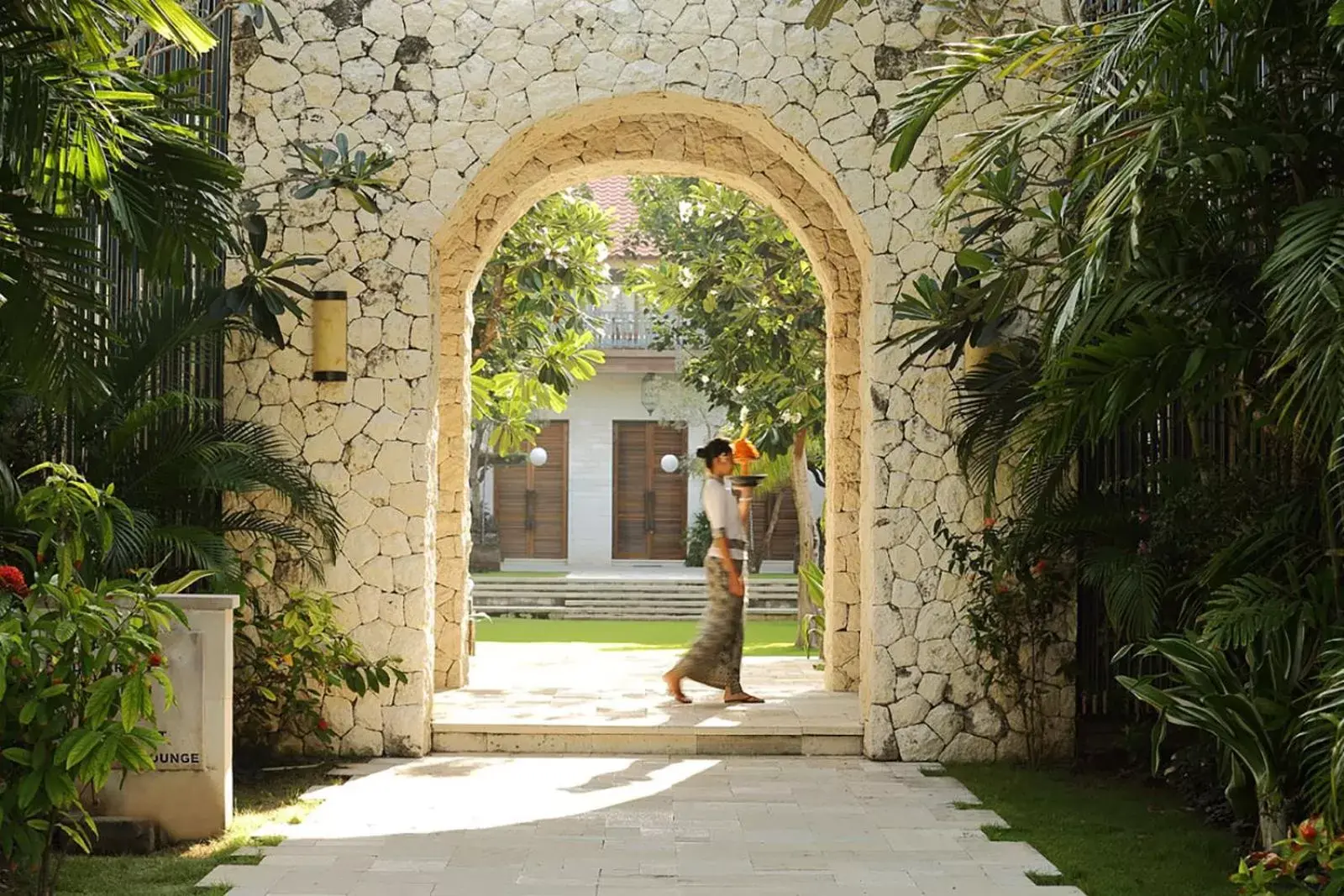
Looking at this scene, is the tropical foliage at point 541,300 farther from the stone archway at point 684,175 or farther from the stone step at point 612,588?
the stone step at point 612,588

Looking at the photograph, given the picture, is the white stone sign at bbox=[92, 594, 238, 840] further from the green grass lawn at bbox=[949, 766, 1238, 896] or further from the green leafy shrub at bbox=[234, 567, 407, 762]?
the green grass lawn at bbox=[949, 766, 1238, 896]

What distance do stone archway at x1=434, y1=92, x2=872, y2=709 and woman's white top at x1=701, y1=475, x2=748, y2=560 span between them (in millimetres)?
1420

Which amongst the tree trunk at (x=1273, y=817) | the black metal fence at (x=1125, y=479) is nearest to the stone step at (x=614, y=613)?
the black metal fence at (x=1125, y=479)

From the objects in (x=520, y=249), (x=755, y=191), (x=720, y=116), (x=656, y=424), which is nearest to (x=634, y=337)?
(x=656, y=424)

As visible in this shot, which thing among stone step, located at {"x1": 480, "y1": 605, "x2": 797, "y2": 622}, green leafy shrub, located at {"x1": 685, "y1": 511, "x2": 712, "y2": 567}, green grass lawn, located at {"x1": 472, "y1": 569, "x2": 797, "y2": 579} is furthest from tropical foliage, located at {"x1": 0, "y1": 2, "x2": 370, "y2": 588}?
green leafy shrub, located at {"x1": 685, "y1": 511, "x2": 712, "y2": 567}

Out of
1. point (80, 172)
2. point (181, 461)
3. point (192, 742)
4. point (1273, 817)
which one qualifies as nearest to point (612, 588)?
point (181, 461)

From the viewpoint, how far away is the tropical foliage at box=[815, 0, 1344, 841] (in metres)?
5.14

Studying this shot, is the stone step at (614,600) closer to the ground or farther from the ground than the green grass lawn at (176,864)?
farther from the ground

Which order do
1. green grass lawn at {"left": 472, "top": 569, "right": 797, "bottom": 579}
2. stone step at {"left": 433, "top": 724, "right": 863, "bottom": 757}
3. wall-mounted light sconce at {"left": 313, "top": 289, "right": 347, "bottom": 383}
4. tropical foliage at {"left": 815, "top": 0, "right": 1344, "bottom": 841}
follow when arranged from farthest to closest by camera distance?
1. green grass lawn at {"left": 472, "top": 569, "right": 797, "bottom": 579}
2. stone step at {"left": 433, "top": 724, "right": 863, "bottom": 757}
3. wall-mounted light sconce at {"left": 313, "top": 289, "right": 347, "bottom": 383}
4. tropical foliage at {"left": 815, "top": 0, "right": 1344, "bottom": 841}

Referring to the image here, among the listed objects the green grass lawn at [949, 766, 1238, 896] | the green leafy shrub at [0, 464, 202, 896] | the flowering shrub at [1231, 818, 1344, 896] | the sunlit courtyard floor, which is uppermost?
the green leafy shrub at [0, 464, 202, 896]

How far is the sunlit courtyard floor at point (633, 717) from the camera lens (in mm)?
8828

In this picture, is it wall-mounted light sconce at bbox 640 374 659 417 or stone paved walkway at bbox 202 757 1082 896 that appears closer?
stone paved walkway at bbox 202 757 1082 896

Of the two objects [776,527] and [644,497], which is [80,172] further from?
[644,497]

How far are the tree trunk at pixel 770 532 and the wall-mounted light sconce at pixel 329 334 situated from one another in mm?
16686
